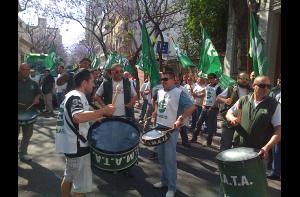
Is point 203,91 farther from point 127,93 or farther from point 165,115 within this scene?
point 165,115

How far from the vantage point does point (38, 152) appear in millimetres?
8727

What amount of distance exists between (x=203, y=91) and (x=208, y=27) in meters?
9.02

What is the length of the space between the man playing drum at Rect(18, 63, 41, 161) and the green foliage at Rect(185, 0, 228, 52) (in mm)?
12760

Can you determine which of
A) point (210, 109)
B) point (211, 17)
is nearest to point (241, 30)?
point (210, 109)

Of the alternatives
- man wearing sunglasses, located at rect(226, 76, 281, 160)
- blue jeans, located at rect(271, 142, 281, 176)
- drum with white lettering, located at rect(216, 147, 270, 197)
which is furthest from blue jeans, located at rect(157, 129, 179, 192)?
blue jeans, located at rect(271, 142, 281, 176)

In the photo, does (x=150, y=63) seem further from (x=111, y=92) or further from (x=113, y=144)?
(x=113, y=144)

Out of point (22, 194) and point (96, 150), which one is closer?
point (96, 150)

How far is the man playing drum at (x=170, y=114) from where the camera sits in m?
5.83

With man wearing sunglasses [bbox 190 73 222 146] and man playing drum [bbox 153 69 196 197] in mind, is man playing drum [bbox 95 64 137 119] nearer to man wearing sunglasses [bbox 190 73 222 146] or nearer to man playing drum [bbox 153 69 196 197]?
man playing drum [bbox 153 69 196 197]

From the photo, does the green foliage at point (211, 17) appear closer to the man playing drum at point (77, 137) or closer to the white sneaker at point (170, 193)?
the white sneaker at point (170, 193)

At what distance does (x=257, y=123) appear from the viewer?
4.71 metres

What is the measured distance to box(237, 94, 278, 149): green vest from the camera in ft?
15.4

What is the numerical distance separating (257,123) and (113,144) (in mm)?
1660
